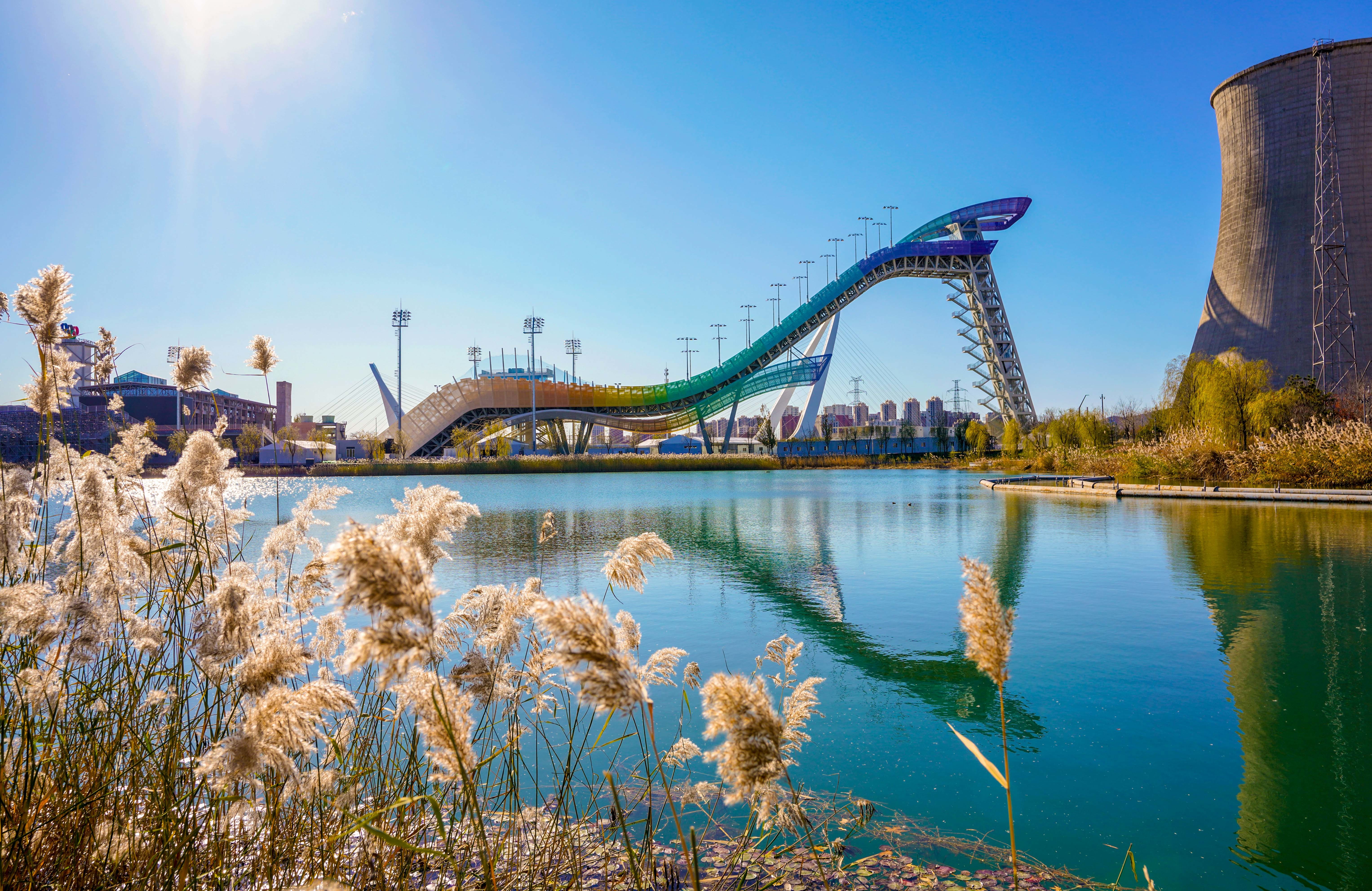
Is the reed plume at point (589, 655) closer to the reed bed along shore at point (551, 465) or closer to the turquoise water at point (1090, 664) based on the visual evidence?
the turquoise water at point (1090, 664)

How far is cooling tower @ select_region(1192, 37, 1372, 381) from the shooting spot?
2873cm

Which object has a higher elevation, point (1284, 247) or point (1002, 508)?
point (1284, 247)

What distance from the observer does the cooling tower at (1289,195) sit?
2873cm

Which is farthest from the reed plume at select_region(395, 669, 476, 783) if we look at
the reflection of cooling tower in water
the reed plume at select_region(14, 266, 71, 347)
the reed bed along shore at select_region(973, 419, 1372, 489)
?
the reed bed along shore at select_region(973, 419, 1372, 489)

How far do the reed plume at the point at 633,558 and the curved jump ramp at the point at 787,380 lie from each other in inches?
1943

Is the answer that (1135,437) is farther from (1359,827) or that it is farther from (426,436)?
(426,436)

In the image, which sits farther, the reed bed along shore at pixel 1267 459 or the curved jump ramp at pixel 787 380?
the curved jump ramp at pixel 787 380

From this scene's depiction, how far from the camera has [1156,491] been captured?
68.0ft

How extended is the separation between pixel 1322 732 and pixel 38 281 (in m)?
7.11

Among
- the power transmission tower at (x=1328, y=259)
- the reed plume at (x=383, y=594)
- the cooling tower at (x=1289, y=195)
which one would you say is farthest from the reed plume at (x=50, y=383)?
the cooling tower at (x=1289, y=195)

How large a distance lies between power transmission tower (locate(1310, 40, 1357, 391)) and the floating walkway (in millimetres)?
9722

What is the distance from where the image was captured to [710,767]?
438 cm

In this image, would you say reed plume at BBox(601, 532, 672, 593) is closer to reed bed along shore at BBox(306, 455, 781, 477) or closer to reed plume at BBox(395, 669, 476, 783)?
reed plume at BBox(395, 669, 476, 783)

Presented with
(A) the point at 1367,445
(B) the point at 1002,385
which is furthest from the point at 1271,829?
(B) the point at 1002,385
